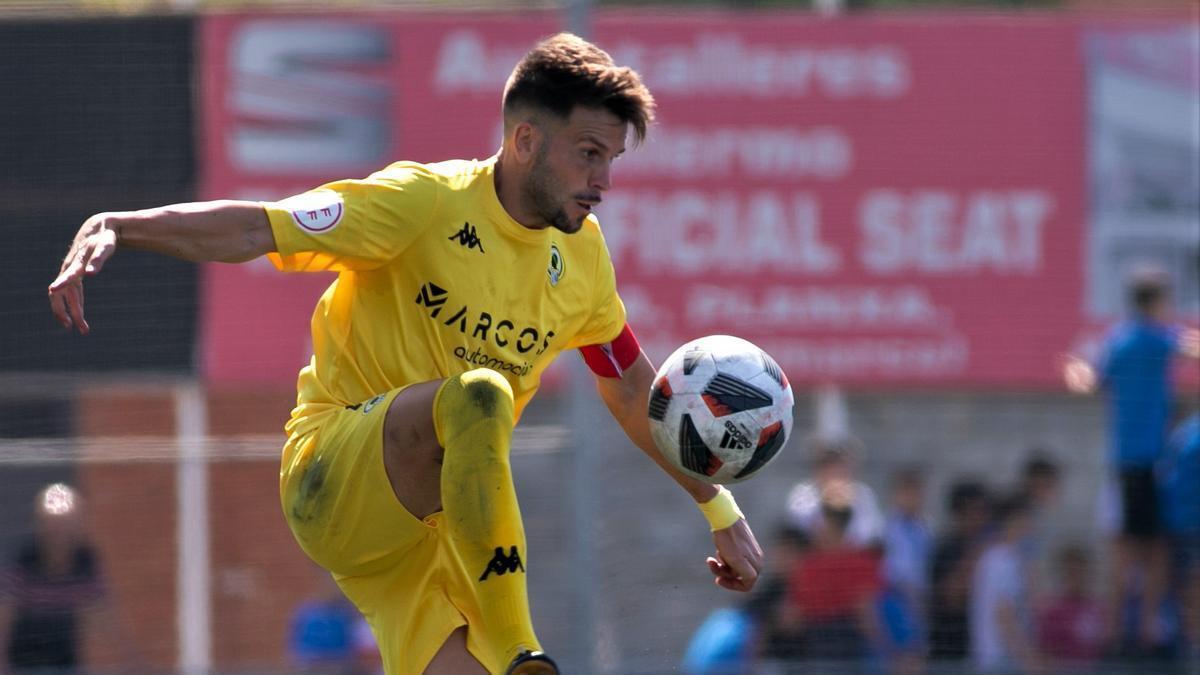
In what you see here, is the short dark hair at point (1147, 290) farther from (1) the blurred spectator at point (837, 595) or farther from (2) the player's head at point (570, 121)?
(2) the player's head at point (570, 121)

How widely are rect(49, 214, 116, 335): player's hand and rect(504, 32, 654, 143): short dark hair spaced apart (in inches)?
47.4

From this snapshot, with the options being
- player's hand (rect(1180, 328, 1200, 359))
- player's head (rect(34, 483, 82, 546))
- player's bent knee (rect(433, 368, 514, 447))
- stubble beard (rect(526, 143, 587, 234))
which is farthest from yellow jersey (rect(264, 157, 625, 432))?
player's hand (rect(1180, 328, 1200, 359))

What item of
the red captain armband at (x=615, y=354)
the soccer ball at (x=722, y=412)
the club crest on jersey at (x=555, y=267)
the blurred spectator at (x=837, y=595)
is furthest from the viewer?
the blurred spectator at (x=837, y=595)

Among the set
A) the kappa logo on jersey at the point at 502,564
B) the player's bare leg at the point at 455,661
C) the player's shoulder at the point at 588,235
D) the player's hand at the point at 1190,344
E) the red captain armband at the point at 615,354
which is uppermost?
the player's shoulder at the point at 588,235

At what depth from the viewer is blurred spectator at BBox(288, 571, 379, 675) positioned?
8.39 meters

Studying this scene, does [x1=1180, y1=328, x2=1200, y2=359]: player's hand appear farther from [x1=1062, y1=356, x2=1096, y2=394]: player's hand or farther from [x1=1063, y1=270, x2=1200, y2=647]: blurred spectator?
[x1=1062, y1=356, x2=1096, y2=394]: player's hand

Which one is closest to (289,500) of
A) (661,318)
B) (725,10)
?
(661,318)

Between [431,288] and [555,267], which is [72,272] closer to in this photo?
[431,288]

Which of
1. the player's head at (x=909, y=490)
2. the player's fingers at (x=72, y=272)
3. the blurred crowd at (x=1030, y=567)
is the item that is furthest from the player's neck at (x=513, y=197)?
the player's head at (x=909, y=490)

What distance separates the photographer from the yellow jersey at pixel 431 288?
4402mm

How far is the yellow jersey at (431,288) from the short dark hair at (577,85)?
0.30m

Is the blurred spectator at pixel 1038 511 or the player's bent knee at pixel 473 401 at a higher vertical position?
the player's bent knee at pixel 473 401

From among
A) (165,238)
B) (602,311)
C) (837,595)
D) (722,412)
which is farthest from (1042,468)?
(165,238)

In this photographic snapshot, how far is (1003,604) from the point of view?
27.8 feet
